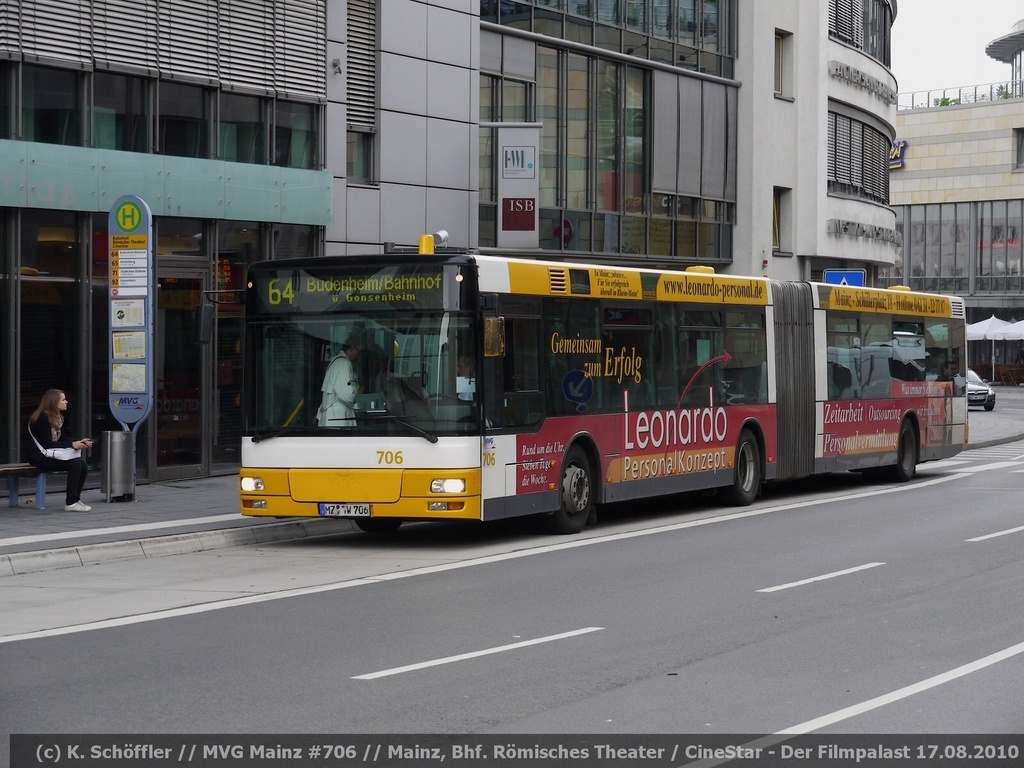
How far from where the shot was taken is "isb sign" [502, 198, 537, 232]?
2659 cm

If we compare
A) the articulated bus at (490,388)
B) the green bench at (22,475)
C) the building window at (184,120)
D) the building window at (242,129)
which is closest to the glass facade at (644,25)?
the building window at (242,129)

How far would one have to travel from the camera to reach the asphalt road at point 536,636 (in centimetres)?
734

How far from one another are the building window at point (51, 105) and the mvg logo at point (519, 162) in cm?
881

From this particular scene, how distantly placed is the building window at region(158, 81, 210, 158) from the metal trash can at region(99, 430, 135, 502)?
15.6 ft

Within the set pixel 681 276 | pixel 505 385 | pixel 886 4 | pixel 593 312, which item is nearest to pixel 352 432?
pixel 505 385

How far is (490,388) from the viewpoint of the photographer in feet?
48.2

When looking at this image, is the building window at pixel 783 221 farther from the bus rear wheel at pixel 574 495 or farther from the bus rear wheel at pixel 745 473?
the bus rear wheel at pixel 574 495

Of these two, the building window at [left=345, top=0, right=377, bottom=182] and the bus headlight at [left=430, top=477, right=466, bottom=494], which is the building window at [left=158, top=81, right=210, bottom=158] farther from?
the bus headlight at [left=430, top=477, right=466, bottom=494]

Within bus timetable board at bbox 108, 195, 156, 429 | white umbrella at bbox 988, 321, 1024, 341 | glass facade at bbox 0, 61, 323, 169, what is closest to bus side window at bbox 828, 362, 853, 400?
glass facade at bbox 0, 61, 323, 169

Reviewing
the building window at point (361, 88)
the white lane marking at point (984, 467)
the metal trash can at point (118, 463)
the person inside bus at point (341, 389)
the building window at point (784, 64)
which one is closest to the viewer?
the person inside bus at point (341, 389)

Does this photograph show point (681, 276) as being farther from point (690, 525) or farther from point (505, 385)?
point (505, 385)

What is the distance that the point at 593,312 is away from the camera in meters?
16.6

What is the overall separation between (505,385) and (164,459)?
7.67 metres
